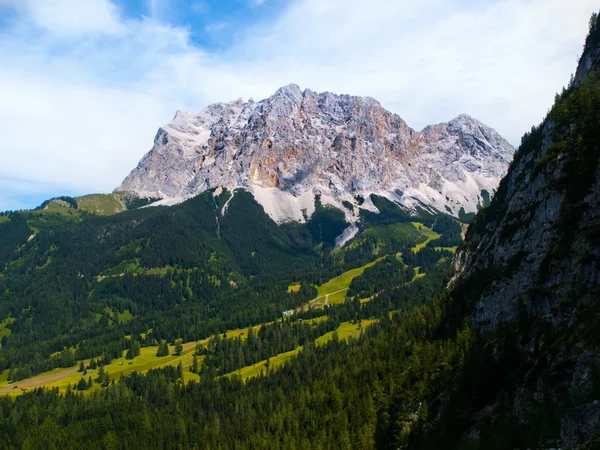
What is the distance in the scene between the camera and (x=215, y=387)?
16562 cm

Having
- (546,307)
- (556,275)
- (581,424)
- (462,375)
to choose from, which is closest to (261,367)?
(462,375)

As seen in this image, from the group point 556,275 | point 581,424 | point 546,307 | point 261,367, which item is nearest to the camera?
point 581,424

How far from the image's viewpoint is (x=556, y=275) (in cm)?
7206

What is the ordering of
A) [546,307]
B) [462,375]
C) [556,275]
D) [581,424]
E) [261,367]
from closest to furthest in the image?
→ [581,424]
[546,307]
[556,275]
[462,375]
[261,367]

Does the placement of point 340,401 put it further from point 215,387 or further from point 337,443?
point 215,387

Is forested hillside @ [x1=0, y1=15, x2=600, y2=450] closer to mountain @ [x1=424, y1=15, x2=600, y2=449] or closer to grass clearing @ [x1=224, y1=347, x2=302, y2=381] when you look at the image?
mountain @ [x1=424, y1=15, x2=600, y2=449]

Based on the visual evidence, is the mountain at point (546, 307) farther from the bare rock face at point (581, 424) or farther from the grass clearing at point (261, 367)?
the grass clearing at point (261, 367)

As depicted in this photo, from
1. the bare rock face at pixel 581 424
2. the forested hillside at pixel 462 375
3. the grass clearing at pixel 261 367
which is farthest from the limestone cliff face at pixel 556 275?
the grass clearing at pixel 261 367

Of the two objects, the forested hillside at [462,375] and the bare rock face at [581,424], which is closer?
the bare rock face at [581,424]

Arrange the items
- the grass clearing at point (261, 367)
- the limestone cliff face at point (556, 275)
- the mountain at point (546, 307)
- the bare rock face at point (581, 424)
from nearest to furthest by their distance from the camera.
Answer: the bare rock face at point (581, 424)
the mountain at point (546, 307)
the limestone cliff face at point (556, 275)
the grass clearing at point (261, 367)

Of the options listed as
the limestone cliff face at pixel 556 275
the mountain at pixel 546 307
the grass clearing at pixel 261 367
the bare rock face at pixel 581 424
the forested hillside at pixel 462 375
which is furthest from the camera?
the grass clearing at pixel 261 367

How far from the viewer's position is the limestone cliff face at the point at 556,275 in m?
51.2

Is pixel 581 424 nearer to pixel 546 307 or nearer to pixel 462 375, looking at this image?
pixel 546 307

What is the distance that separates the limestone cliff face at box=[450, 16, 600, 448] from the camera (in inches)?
2016
